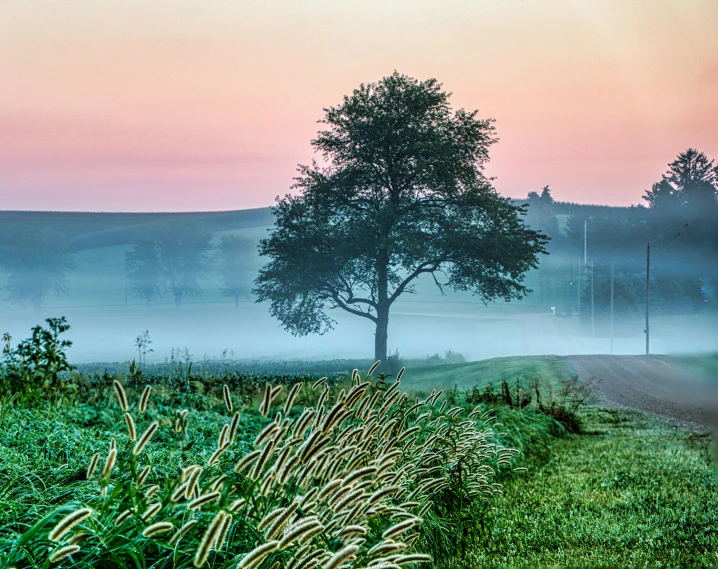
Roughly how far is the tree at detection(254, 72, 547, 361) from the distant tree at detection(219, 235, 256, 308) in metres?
0.68

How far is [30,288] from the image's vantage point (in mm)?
13109

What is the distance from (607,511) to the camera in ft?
13.2

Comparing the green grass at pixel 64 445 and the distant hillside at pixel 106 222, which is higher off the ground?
the distant hillside at pixel 106 222

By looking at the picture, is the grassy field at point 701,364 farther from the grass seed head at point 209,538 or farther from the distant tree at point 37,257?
the distant tree at point 37,257

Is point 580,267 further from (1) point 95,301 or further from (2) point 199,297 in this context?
(1) point 95,301

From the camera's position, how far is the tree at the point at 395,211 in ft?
38.2

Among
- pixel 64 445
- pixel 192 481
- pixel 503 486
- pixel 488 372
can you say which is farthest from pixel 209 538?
pixel 488 372

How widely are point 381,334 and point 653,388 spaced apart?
4.46m

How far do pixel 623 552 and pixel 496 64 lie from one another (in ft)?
22.1

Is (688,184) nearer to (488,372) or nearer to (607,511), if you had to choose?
(488,372)

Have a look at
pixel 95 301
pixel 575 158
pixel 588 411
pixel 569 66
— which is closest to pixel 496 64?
pixel 569 66

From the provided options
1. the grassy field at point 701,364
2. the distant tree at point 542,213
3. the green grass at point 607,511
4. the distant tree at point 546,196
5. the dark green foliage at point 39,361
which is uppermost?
the distant tree at point 546,196

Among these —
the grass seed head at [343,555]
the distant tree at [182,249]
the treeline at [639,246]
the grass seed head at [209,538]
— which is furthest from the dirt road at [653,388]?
the grass seed head at [209,538]

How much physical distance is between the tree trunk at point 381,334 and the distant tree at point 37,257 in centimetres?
601
